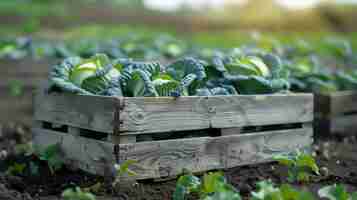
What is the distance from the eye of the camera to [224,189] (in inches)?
89.7

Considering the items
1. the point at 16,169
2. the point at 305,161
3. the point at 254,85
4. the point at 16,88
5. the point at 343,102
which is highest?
the point at 254,85

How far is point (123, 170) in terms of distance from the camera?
2.61m

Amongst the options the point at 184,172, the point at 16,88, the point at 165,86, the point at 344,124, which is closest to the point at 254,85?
the point at 165,86

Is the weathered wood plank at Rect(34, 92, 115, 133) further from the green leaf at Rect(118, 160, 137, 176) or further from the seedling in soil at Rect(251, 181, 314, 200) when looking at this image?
the seedling in soil at Rect(251, 181, 314, 200)

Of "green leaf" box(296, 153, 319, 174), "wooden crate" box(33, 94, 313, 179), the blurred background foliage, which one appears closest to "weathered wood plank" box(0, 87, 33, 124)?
"wooden crate" box(33, 94, 313, 179)

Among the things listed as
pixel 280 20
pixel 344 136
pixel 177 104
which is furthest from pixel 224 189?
pixel 280 20

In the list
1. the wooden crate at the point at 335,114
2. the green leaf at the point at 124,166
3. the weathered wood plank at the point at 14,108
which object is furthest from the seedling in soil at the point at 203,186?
the weathered wood plank at the point at 14,108

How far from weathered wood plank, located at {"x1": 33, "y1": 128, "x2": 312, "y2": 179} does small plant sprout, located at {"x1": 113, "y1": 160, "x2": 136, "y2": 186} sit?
0.04 meters

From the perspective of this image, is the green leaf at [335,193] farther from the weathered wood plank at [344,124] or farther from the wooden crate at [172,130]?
the weathered wood plank at [344,124]

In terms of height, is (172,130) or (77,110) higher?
(77,110)

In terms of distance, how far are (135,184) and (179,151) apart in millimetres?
333

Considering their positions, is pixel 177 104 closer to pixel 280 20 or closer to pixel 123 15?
pixel 123 15

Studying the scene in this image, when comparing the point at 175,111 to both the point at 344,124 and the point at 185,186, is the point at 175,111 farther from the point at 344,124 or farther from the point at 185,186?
the point at 344,124

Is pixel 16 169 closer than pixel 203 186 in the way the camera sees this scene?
No
